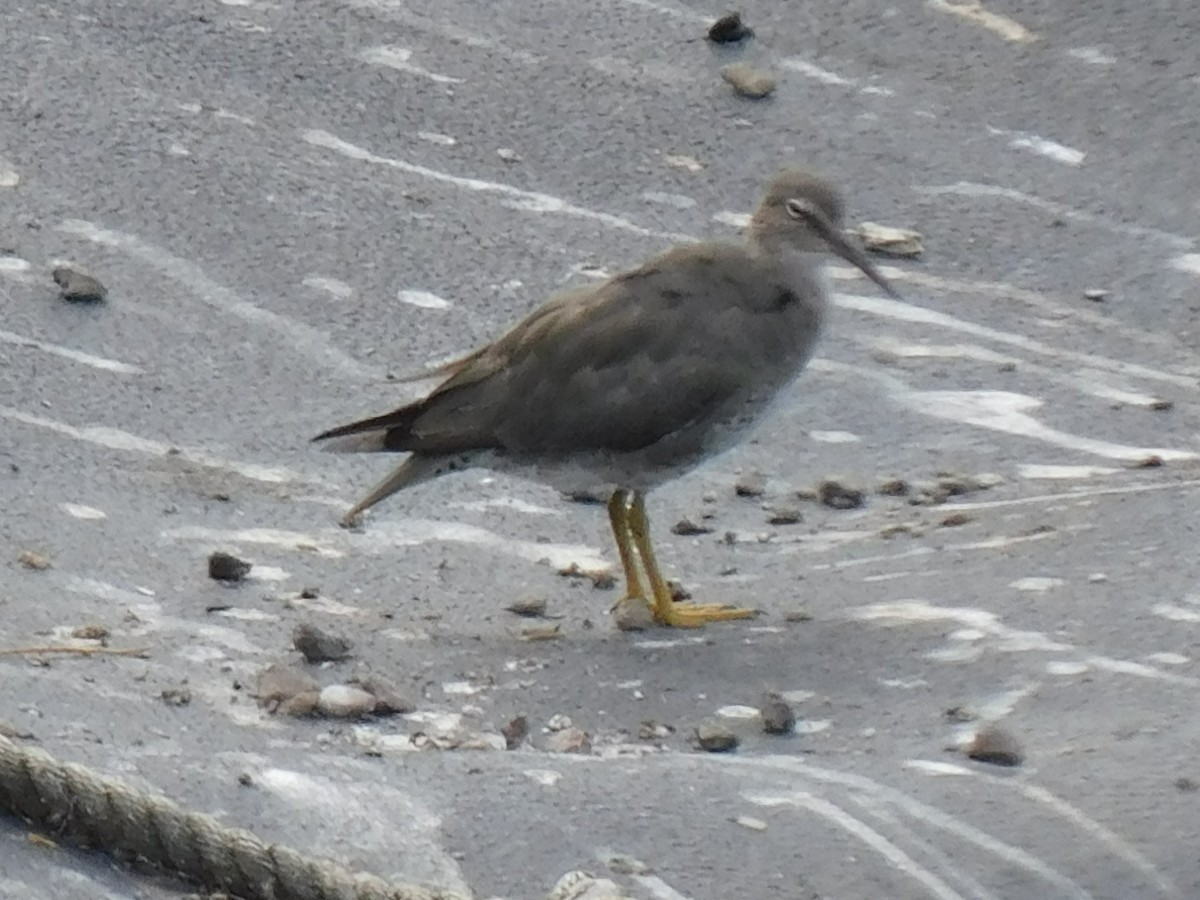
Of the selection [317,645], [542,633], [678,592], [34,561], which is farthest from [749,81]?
[317,645]

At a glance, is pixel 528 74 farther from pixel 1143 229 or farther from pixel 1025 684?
pixel 1025 684

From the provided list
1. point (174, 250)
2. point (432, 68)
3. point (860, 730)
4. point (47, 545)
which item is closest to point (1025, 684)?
point (860, 730)

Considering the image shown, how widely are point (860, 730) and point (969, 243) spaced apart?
10.9 feet

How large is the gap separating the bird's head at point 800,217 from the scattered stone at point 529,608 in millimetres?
1156

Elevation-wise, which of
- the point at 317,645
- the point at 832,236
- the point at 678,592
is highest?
the point at 832,236

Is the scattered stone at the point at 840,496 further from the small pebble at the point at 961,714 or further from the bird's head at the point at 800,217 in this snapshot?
the small pebble at the point at 961,714

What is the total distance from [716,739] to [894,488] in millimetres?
1848

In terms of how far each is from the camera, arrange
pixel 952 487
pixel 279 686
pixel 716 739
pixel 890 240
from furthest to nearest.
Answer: pixel 890 240, pixel 952 487, pixel 279 686, pixel 716 739

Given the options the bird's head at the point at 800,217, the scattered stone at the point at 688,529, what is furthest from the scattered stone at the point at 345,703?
the bird's head at the point at 800,217

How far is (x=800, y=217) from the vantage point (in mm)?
6070

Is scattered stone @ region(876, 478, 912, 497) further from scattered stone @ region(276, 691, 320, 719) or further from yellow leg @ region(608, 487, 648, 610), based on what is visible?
scattered stone @ region(276, 691, 320, 719)

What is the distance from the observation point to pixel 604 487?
19.0 ft

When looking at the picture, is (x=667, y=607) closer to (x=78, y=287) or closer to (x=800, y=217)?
(x=800, y=217)

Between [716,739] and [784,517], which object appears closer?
[716,739]
